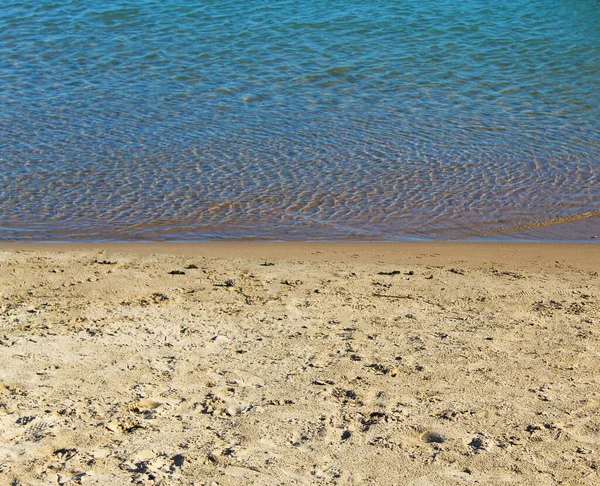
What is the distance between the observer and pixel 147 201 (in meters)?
7.75

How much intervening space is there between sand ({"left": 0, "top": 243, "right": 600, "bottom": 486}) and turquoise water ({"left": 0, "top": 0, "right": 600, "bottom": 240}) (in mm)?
1543

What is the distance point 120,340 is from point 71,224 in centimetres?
311

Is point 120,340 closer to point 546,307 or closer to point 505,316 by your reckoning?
point 505,316

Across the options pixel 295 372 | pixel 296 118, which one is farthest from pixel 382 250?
pixel 296 118

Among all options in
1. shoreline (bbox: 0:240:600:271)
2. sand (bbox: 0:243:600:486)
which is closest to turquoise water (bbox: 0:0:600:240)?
shoreline (bbox: 0:240:600:271)

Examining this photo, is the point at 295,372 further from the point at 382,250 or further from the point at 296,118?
the point at 296,118

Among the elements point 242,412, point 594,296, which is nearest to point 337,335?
point 242,412

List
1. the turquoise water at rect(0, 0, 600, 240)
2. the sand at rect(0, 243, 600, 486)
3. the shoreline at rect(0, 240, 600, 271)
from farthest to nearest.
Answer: the turquoise water at rect(0, 0, 600, 240), the shoreline at rect(0, 240, 600, 271), the sand at rect(0, 243, 600, 486)

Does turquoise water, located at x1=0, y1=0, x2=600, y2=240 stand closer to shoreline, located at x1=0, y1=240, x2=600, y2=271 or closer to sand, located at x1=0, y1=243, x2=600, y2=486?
shoreline, located at x1=0, y1=240, x2=600, y2=271

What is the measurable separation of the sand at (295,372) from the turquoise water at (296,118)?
5.06ft

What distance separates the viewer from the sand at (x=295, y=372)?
10.7 feet

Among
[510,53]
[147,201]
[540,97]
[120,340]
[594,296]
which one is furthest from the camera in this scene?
[510,53]

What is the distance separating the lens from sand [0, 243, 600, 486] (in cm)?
325

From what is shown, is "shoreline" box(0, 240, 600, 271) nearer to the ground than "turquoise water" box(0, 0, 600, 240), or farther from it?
nearer to the ground
